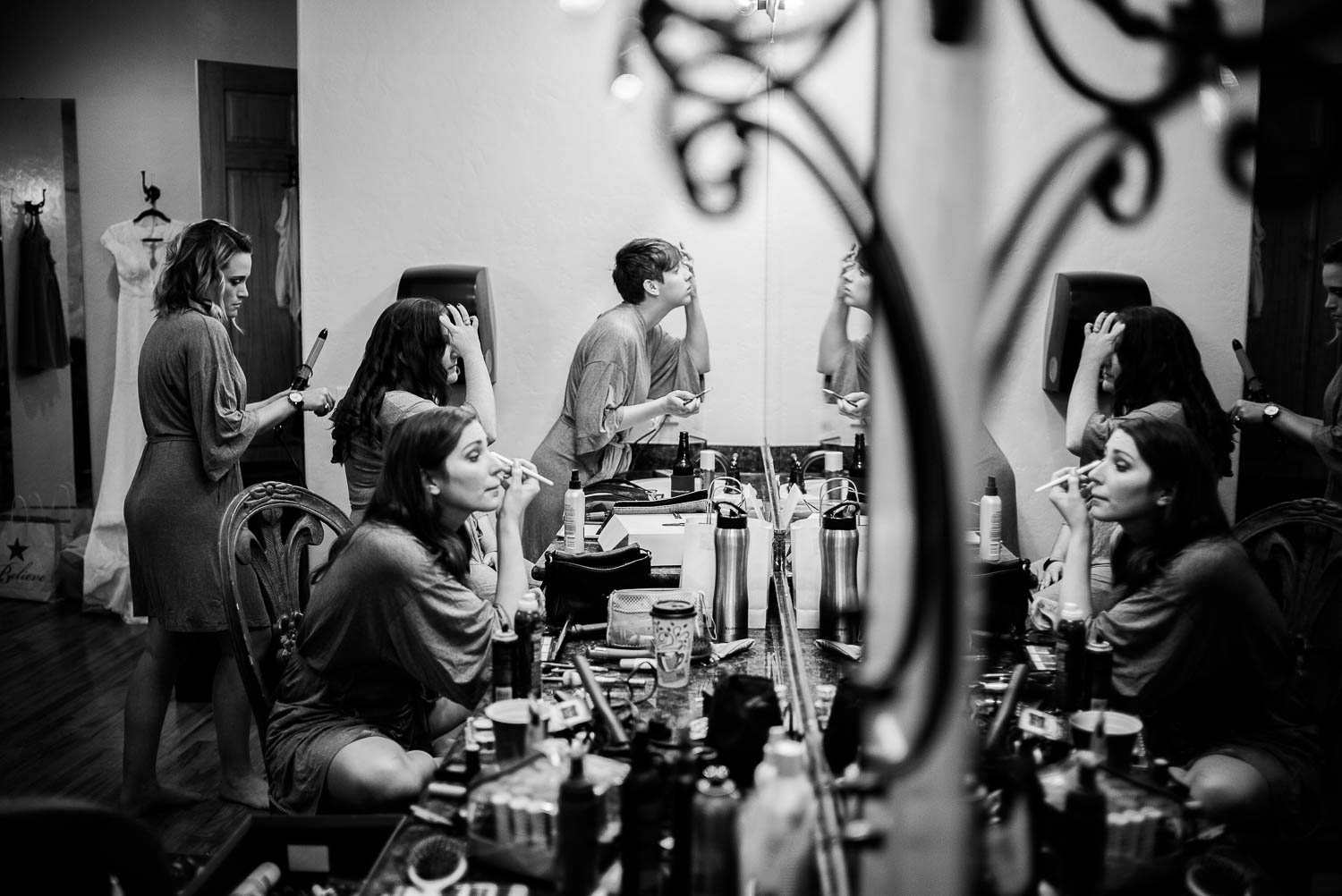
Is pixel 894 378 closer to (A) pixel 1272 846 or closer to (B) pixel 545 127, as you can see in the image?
(A) pixel 1272 846

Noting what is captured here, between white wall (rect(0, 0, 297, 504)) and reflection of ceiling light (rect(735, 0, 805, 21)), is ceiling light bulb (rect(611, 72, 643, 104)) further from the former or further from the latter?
white wall (rect(0, 0, 297, 504))

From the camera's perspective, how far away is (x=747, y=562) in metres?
2.19

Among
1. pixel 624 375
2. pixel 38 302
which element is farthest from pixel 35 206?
pixel 624 375

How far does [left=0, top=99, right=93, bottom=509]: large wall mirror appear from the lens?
18.0 ft

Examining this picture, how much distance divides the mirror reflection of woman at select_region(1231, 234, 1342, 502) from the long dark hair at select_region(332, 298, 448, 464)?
9.52 ft

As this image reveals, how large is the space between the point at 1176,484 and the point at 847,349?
0.86 metres

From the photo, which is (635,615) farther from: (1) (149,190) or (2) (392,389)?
(1) (149,190)

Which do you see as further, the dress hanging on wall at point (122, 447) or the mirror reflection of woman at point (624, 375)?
the dress hanging on wall at point (122, 447)

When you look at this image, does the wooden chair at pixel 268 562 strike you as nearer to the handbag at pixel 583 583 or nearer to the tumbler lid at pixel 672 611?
the handbag at pixel 583 583

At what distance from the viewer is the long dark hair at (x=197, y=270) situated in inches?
127

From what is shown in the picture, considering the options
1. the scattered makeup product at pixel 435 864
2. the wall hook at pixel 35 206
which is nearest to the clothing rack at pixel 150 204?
the wall hook at pixel 35 206

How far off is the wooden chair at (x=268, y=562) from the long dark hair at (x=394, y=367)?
0.61m

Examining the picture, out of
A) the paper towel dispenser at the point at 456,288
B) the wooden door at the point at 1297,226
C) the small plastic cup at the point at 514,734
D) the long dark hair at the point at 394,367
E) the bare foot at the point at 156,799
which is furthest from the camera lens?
the paper towel dispenser at the point at 456,288

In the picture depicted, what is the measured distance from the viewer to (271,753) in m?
2.08
